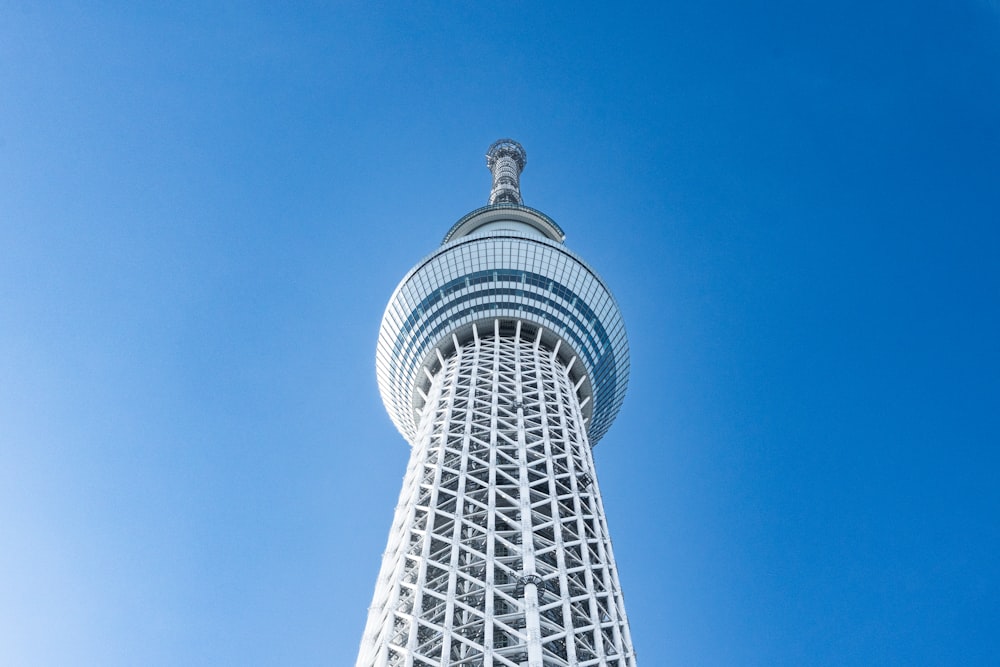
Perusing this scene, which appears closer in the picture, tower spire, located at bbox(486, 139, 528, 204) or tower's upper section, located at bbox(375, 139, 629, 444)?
tower's upper section, located at bbox(375, 139, 629, 444)

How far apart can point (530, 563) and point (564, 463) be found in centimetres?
1236

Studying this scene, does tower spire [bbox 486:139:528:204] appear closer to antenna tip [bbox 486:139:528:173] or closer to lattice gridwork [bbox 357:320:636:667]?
antenna tip [bbox 486:139:528:173]

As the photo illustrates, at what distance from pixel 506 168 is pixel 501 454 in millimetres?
59321

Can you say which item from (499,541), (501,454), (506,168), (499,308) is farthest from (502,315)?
(506,168)

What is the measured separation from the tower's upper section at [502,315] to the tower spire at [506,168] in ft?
74.7

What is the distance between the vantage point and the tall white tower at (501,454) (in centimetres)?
4141

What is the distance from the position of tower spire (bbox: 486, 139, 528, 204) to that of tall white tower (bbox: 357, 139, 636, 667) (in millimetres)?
8995

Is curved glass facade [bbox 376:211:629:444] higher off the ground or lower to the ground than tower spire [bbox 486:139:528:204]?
lower

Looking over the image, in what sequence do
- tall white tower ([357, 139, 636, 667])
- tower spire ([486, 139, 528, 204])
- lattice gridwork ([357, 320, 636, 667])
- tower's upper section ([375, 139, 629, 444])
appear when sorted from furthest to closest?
tower spire ([486, 139, 528, 204]) < tower's upper section ([375, 139, 629, 444]) < tall white tower ([357, 139, 636, 667]) < lattice gridwork ([357, 320, 636, 667])

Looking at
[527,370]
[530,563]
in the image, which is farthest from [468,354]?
[530,563]

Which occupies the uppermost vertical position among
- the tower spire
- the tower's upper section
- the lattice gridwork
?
the tower spire

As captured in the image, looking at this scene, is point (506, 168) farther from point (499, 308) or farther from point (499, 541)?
point (499, 541)

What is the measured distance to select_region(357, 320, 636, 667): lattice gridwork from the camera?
133 feet

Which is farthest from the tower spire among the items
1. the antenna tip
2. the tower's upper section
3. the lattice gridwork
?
the lattice gridwork
